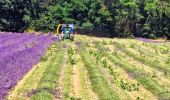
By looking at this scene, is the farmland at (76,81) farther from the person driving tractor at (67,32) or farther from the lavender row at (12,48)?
the person driving tractor at (67,32)

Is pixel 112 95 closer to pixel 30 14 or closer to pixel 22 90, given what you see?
pixel 22 90

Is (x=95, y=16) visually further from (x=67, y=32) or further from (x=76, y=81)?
(x=76, y=81)

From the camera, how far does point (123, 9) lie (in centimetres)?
9638

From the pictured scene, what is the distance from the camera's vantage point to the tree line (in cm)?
8719

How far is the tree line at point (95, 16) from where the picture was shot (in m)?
87.2

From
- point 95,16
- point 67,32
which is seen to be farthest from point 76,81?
point 95,16

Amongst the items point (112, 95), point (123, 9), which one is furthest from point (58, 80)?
point (123, 9)

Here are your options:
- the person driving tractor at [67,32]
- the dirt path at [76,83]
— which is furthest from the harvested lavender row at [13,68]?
the person driving tractor at [67,32]

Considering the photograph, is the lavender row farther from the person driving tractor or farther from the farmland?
the person driving tractor

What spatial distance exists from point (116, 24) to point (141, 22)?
6.93 m

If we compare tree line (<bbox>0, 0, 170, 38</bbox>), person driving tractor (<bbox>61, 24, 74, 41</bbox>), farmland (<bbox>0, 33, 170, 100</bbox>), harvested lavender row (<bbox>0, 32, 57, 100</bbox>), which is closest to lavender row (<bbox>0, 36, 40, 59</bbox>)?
harvested lavender row (<bbox>0, 32, 57, 100</bbox>)

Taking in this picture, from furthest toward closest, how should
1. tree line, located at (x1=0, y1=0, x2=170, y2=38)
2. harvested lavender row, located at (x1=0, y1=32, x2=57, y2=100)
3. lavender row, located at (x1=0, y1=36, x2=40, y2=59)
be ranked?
1. tree line, located at (x1=0, y1=0, x2=170, y2=38)
2. lavender row, located at (x1=0, y1=36, x2=40, y2=59)
3. harvested lavender row, located at (x1=0, y1=32, x2=57, y2=100)

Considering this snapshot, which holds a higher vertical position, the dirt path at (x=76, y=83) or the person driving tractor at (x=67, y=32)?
the dirt path at (x=76, y=83)

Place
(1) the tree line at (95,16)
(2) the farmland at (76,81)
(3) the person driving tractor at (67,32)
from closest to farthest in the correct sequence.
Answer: (2) the farmland at (76,81), (3) the person driving tractor at (67,32), (1) the tree line at (95,16)
